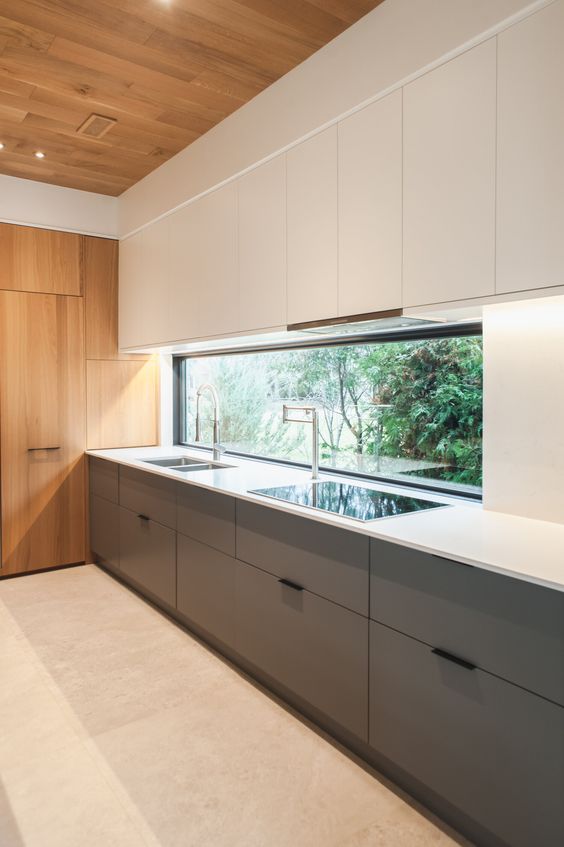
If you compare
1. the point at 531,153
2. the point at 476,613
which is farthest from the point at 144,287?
the point at 476,613

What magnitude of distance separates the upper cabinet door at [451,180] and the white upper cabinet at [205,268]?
1.17 meters

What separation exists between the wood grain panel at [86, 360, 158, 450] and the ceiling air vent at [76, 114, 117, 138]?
1530mm

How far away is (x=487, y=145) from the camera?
5.82 feet

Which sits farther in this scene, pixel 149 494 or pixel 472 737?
pixel 149 494

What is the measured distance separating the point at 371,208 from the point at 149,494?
6.54ft

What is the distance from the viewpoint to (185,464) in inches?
150

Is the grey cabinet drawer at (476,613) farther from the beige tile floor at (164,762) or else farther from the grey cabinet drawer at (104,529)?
the grey cabinet drawer at (104,529)

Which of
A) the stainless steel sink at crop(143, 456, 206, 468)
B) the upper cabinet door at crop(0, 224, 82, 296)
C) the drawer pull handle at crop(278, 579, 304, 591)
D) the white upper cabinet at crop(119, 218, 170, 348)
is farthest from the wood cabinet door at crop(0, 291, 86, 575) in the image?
the drawer pull handle at crop(278, 579, 304, 591)

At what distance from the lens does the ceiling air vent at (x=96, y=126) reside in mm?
3018

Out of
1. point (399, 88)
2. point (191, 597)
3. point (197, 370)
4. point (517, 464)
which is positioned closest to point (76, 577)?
point (191, 597)

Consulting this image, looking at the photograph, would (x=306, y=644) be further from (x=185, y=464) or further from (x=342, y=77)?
(x=342, y=77)

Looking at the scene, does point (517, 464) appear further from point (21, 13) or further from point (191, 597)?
point (21, 13)

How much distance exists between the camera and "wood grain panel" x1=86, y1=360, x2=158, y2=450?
4191 mm

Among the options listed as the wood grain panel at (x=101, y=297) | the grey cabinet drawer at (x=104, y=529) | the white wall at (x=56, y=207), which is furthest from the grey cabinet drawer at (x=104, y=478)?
the white wall at (x=56, y=207)
